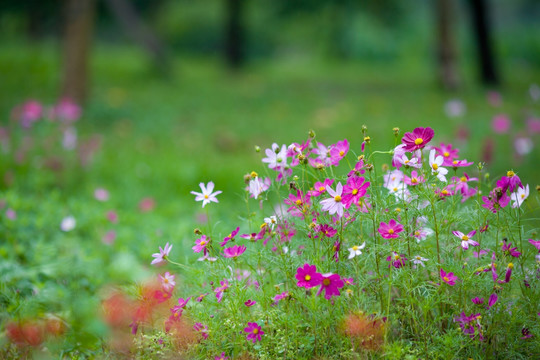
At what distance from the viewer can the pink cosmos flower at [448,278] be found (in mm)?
1531

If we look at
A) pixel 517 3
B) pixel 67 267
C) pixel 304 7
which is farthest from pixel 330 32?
pixel 517 3

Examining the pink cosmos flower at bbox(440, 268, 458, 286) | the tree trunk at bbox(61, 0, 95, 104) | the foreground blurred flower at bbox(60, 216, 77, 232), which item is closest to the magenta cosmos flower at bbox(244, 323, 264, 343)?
the pink cosmos flower at bbox(440, 268, 458, 286)

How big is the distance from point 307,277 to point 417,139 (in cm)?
53

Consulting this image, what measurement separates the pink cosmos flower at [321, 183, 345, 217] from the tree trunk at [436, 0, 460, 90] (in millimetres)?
9400

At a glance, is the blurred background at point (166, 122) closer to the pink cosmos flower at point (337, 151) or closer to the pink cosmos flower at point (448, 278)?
the pink cosmos flower at point (337, 151)

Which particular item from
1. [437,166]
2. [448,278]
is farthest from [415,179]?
[448,278]

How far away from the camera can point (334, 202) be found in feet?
5.05

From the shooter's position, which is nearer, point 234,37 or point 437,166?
point 437,166

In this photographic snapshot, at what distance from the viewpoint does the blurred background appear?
3.01 metres

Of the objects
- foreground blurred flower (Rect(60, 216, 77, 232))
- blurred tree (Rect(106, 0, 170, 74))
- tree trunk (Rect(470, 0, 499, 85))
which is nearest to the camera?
foreground blurred flower (Rect(60, 216, 77, 232))

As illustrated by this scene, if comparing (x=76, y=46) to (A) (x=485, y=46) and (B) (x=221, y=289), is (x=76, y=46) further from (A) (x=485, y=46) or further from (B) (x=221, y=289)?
(A) (x=485, y=46)

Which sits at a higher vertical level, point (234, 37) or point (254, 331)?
point (254, 331)

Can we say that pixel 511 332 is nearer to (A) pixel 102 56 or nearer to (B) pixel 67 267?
(B) pixel 67 267

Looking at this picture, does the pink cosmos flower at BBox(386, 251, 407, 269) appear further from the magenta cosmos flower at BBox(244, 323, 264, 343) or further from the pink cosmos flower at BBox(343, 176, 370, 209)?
the magenta cosmos flower at BBox(244, 323, 264, 343)
